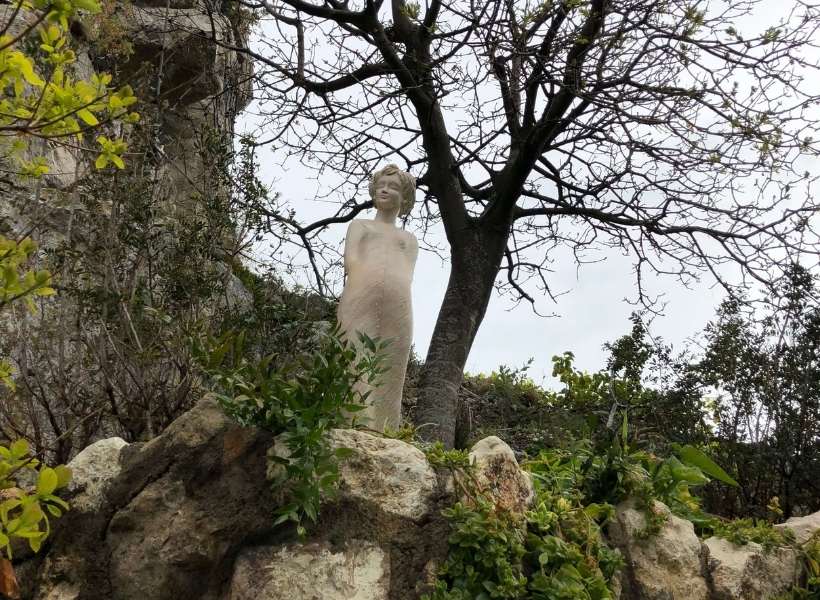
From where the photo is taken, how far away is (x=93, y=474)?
10.5 ft

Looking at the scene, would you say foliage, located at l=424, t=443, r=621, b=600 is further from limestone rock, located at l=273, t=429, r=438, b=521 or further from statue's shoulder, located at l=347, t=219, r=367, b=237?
statue's shoulder, located at l=347, t=219, r=367, b=237

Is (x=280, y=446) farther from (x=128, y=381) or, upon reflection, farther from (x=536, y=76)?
(x=536, y=76)

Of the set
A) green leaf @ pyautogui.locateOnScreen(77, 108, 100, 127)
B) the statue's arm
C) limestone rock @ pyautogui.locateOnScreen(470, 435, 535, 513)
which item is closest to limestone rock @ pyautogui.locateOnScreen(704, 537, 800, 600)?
limestone rock @ pyautogui.locateOnScreen(470, 435, 535, 513)

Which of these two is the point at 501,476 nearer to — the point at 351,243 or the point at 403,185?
the point at 351,243

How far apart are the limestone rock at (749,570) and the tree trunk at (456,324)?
2.43 meters

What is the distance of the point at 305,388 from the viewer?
321 cm

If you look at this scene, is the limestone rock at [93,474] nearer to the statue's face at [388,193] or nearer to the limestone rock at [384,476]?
the limestone rock at [384,476]

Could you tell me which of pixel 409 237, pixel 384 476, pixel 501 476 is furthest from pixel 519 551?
pixel 409 237

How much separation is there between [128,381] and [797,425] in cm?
576

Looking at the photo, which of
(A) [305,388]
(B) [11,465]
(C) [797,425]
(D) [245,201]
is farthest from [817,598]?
(D) [245,201]

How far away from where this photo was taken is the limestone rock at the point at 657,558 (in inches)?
144

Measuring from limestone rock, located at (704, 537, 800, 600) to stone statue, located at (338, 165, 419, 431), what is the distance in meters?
1.77

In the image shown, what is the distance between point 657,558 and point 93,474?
8.46 feet

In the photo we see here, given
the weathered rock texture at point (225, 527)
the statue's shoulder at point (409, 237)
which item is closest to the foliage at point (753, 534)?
the weathered rock texture at point (225, 527)
